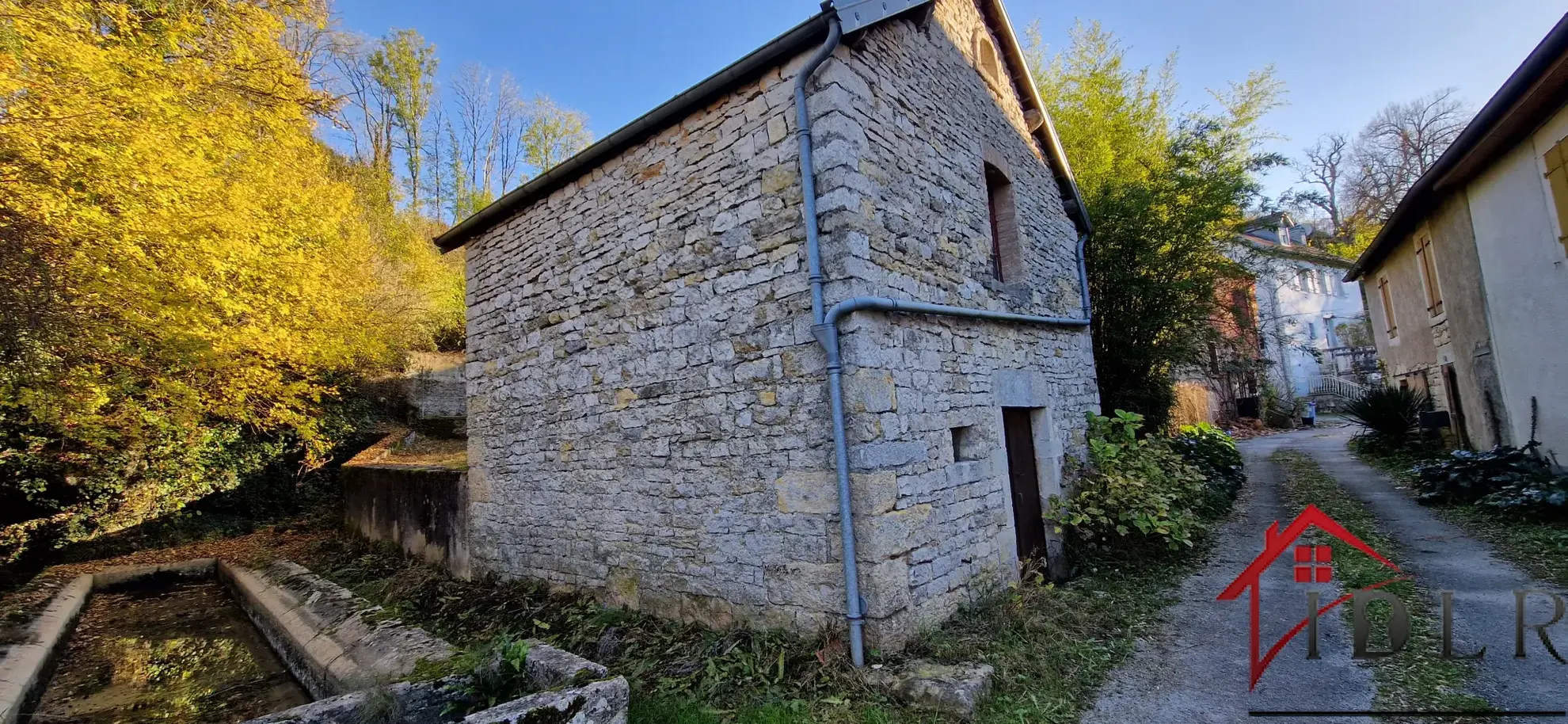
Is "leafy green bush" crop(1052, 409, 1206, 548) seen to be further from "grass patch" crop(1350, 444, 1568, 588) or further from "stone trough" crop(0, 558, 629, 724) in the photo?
"stone trough" crop(0, 558, 629, 724)

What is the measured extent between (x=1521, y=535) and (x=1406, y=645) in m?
3.39

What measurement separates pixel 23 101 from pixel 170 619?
527 cm

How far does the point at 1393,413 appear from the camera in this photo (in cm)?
1058

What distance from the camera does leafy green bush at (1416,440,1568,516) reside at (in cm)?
595

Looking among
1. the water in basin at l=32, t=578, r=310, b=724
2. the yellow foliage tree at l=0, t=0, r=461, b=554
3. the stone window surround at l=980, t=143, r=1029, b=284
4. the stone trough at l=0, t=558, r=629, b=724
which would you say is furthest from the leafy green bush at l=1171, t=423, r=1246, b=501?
the yellow foliage tree at l=0, t=0, r=461, b=554

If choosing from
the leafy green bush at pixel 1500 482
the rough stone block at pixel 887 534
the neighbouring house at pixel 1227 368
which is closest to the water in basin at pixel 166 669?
the rough stone block at pixel 887 534

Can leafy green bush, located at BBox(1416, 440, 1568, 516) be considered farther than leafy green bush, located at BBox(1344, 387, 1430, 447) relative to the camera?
No

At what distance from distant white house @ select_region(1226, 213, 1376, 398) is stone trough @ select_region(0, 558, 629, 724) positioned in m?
17.0

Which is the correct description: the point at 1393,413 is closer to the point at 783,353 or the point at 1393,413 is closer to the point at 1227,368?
the point at 1227,368

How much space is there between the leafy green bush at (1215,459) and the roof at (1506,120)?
12.7 ft

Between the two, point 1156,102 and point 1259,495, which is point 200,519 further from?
point 1156,102

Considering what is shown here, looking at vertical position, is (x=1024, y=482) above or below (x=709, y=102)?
below

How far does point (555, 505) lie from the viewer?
5.74 meters

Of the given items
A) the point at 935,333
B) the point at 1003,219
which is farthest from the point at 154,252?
the point at 1003,219
